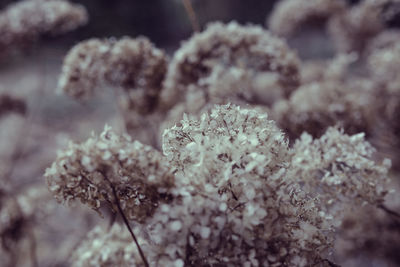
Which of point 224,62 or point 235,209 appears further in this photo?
point 224,62

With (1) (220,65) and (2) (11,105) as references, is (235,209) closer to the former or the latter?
(1) (220,65)

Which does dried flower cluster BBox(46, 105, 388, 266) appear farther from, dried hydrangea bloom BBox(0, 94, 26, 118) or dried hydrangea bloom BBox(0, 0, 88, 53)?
dried hydrangea bloom BBox(0, 94, 26, 118)

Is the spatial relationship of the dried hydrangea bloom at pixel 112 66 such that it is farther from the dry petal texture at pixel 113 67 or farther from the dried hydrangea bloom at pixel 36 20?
the dried hydrangea bloom at pixel 36 20

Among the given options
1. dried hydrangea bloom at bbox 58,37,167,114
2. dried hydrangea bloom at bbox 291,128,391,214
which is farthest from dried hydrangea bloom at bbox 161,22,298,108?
dried hydrangea bloom at bbox 291,128,391,214

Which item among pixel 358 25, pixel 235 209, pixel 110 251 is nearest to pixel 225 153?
pixel 235 209

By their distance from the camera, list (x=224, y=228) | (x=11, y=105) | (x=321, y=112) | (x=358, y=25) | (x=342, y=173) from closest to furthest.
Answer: (x=224, y=228) → (x=342, y=173) → (x=321, y=112) → (x=11, y=105) → (x=358, y=25)

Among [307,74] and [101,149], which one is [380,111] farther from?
[101,149]
